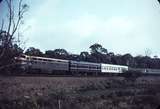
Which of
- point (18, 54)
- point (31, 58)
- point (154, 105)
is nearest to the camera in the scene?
point (154, 105)

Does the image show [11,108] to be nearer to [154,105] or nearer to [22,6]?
[22,6]

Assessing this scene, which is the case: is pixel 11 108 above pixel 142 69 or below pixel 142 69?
below

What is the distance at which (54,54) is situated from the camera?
6.27ft

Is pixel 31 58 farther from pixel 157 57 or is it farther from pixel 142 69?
pixel 157 57

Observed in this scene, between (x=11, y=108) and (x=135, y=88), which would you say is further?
(x=11, y=108)

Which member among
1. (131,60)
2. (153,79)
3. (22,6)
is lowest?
(153,79)

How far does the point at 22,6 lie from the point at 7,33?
9.6 inches

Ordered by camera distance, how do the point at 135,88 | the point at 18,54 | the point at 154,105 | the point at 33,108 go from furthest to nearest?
the point at 33,108
the point at 18,54
the point at 135,88
the point at 154,105

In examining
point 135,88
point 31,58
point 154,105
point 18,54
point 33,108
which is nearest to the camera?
point 154,105

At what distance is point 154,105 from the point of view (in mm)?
1259

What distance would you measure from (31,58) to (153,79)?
50.3 inches

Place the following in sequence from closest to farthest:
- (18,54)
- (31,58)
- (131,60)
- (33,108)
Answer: (131,60), (18,54), (31,58), (33,108)

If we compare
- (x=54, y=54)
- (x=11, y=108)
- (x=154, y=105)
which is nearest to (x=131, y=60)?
(x=154, y=105)

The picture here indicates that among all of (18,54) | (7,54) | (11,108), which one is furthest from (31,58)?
(11,108)
